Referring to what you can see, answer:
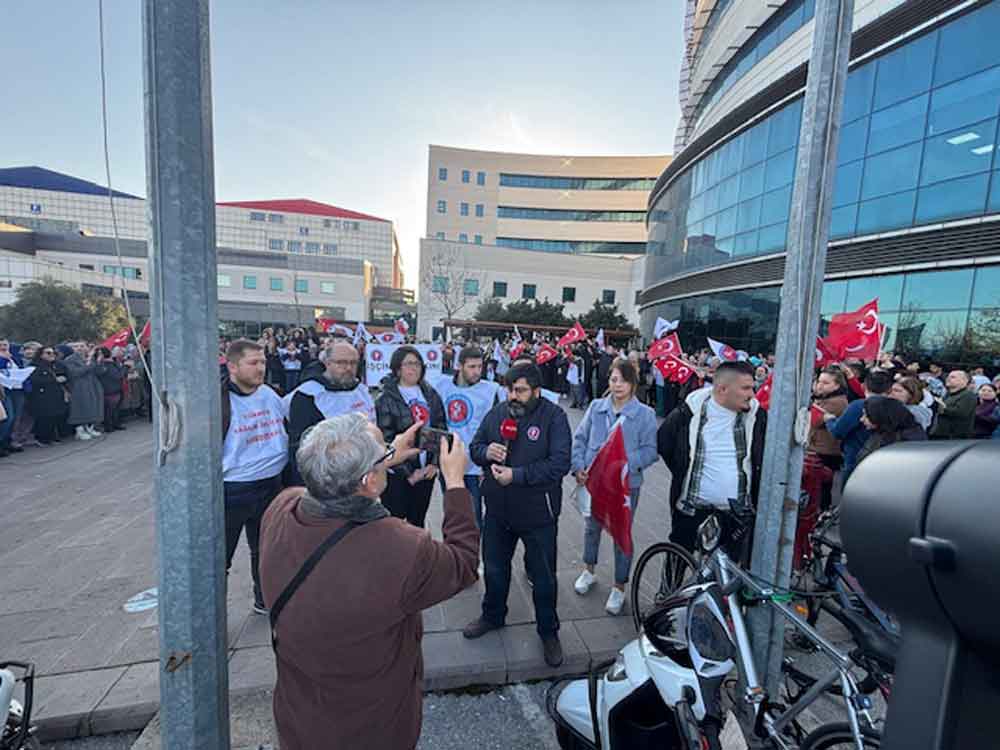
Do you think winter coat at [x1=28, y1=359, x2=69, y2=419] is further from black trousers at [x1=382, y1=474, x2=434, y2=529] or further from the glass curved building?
the glass curved building

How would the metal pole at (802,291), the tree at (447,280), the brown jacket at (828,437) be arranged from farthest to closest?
the tree at (447,280) → the brown jacket at (828,437) → the metal pole at (802,291)

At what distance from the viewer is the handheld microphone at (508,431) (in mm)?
3000

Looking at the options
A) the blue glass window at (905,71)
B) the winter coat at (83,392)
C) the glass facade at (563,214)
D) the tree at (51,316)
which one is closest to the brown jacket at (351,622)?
the winter coat at (83,392)

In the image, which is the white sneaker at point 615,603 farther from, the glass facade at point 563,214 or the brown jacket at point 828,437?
the glass facade at point 563,214

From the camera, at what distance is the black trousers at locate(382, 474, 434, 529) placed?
11.9ft

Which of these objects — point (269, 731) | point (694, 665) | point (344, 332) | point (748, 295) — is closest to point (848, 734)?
point (694, 665)

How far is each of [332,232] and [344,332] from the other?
57.6 m

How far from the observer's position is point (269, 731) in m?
2.47

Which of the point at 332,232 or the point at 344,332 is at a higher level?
the point at 332,232

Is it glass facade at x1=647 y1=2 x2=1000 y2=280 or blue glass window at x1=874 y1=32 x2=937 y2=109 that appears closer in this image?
glass facade at x1=647 y1=2 x2=1000 y2=280

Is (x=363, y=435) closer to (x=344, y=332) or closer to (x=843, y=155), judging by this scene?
(x=344, y=332)

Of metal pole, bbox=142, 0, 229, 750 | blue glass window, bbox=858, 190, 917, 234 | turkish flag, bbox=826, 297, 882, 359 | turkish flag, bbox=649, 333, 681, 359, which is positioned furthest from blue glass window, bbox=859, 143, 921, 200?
metal pole, bbox=142, 0, 229, 750

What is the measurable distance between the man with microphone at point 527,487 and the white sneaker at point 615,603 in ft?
2.27

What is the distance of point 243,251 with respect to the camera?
54281 mm
